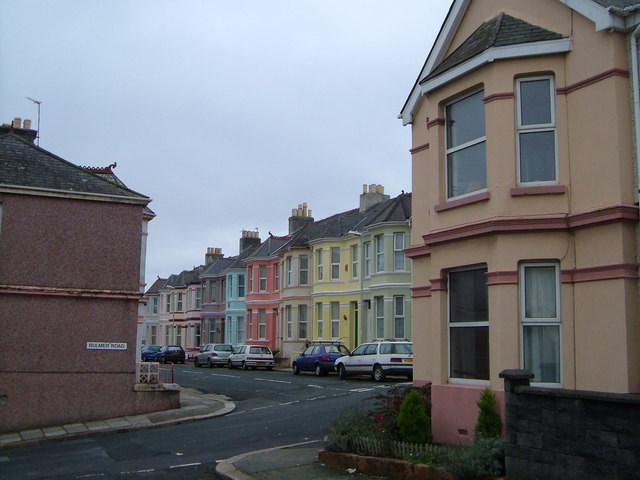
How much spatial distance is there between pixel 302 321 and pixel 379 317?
8931mm

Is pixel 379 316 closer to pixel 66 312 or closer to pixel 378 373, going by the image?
pixel 378 373

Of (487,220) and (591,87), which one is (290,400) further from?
(591,87)

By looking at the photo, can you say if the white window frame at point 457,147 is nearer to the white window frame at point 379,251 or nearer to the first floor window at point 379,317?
the white window frame at point 379,251

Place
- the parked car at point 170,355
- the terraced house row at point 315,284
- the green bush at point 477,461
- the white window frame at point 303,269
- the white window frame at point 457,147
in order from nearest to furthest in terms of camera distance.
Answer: the green bush at point 477,461
the white window frame at point 457,147
the terraced house row at point 315,284
the white window frame at point 303,269
the parked car at point 170,355

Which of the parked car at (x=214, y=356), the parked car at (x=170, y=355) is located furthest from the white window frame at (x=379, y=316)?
the parked car at (x=170, y=355)

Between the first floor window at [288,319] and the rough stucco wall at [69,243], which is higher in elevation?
the rough stucco wall at [69,243]

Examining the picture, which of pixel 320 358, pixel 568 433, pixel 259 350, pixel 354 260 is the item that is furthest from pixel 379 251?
pixel 568 433

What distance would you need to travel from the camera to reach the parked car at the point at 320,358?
3391 cm

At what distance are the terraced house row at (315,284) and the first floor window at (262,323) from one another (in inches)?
2.9

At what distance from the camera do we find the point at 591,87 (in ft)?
33.1

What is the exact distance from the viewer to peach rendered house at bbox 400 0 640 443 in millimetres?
9594

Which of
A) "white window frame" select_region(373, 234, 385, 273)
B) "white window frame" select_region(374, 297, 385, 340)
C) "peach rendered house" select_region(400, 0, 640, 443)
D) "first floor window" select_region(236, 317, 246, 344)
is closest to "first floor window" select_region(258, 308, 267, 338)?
"first floor window" select_region(236, 317, 246, 344)

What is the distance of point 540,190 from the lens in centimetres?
1028

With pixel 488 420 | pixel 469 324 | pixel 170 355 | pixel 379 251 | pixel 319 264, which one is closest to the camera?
pixel 488 420
